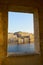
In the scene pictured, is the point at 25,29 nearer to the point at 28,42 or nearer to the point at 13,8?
the point at 28,42

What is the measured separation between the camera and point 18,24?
3.11m

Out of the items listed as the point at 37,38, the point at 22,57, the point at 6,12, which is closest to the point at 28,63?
the point at 22,57

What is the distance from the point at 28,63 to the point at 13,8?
141 centimetres

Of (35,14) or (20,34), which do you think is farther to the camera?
(35,14)

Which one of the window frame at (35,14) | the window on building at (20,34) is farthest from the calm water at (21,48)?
the window frame at (35,14)

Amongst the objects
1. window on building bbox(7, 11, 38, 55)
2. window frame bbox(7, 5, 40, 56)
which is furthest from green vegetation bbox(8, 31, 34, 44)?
window frame bbox(7, 5, 40, 56)

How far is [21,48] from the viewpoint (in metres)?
3.12

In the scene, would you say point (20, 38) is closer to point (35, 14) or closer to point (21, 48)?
point (21, 48)

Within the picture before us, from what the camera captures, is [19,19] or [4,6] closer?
[4,6]

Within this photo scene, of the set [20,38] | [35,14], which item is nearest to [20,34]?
[20,38]

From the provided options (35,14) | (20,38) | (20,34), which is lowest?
(20,38)

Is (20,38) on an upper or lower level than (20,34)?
lower

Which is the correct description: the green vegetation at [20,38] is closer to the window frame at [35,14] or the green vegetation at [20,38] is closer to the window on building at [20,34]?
the window on building at [20,34]

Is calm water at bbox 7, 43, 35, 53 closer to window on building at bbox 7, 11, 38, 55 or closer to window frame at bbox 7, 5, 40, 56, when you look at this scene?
window on building at bbox 7, 11, 38, 55
